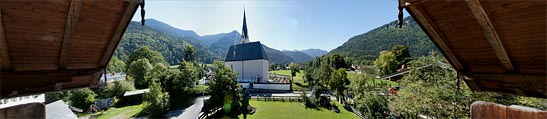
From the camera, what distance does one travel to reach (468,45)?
175 cm

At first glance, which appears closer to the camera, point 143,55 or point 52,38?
point 52,38

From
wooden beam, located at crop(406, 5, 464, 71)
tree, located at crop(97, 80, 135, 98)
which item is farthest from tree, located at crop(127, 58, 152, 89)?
wooden beam, located at crop(406, 5, 464, 71)

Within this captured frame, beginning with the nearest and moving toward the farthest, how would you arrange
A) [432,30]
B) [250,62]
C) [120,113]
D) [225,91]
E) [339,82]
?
1. [432,30]
2. [225,91]
3. [120,113]
4. [339,82]
5. [250,62]

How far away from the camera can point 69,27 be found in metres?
1.53

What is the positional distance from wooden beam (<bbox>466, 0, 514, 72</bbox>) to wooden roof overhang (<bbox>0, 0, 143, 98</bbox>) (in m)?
2.22

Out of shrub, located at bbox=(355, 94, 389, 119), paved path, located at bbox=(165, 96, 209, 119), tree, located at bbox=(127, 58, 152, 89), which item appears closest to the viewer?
shrub, located at bbox=(355, 94, 389, 119)

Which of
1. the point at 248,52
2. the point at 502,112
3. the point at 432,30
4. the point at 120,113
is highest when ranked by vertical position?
the point at 248,52

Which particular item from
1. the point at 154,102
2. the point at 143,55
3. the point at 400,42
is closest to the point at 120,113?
the point at 154,102

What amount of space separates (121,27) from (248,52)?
32.1 m

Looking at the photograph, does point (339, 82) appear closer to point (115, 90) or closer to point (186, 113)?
point (186, 113)

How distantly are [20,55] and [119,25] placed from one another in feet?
A: 1.96

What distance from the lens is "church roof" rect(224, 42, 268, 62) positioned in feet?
107

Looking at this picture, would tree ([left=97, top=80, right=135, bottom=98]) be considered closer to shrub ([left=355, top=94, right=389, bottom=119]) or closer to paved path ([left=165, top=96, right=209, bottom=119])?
paved path ([left=165, top=96, right=209, bottom=119])

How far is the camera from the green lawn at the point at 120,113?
13848 mm
